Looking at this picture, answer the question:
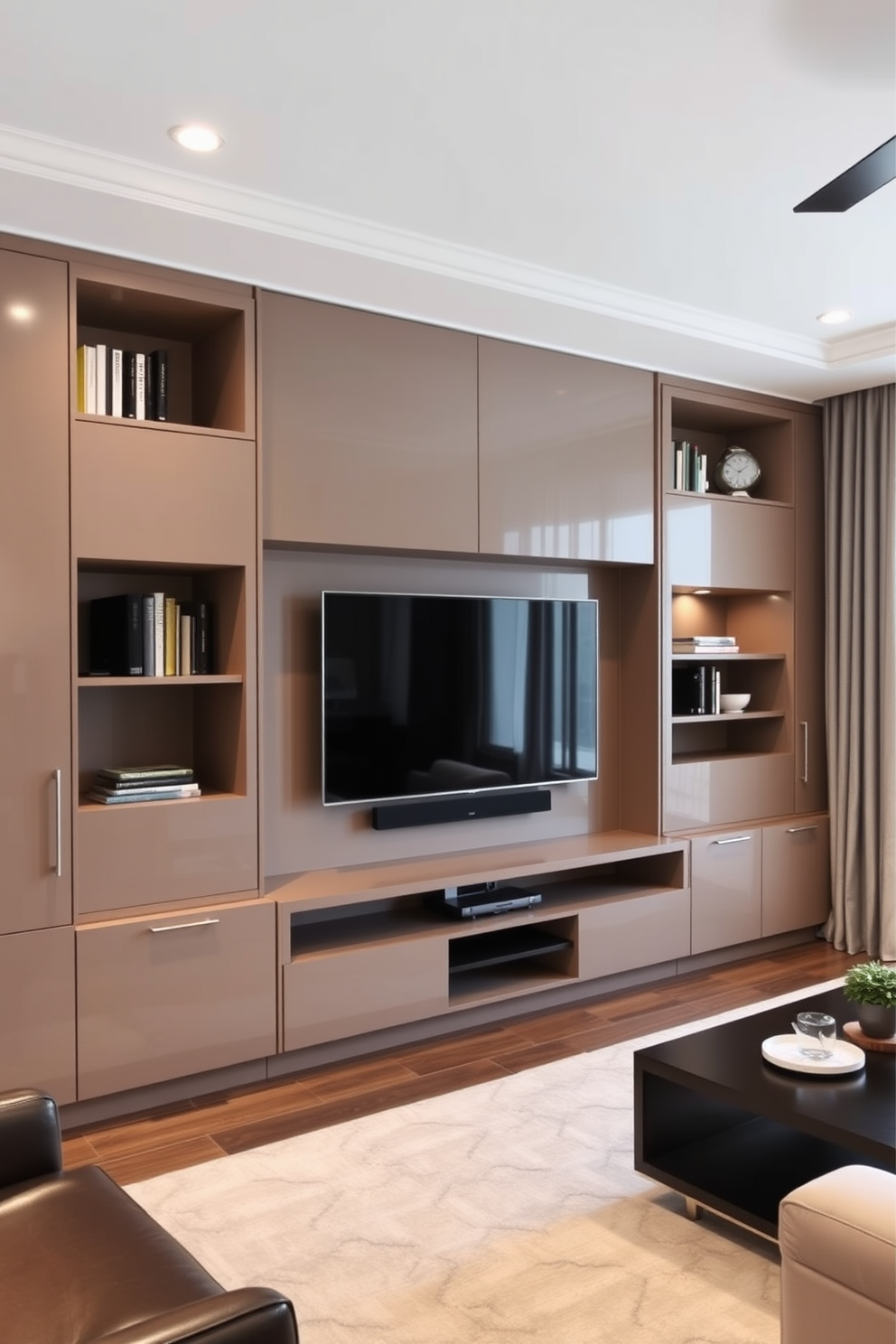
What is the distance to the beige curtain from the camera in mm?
4711

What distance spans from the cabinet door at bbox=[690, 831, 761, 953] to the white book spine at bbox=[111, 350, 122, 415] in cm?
281

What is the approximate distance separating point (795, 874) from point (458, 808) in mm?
1777

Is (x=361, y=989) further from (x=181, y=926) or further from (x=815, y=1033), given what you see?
(x=815, y=1033)

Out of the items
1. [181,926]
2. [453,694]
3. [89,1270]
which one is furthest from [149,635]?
[89,1270]

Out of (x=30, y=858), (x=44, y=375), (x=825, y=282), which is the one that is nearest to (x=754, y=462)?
(x=825, y=282)

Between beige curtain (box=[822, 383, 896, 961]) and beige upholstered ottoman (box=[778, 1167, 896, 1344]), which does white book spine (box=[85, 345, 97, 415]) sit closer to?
beige upholstered ottoman (box=[778, 1167, 896, 1344])

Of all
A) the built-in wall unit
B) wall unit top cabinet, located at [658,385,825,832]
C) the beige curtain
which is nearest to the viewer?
the built-in wall unit

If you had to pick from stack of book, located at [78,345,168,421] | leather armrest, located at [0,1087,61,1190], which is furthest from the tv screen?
leather armrest, located at [0,1087,61,1190]

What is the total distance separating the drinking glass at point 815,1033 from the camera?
2.49 m

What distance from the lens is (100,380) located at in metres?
3.14

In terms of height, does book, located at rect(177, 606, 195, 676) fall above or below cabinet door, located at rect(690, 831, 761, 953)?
above

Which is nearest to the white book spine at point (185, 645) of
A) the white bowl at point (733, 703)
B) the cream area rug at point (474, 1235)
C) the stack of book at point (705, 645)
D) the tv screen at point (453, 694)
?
the tv screen at point (453, 694)

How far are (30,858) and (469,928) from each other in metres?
1.53

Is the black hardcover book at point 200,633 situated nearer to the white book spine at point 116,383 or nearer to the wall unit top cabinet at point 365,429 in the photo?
the wall unit top cabinet at point 365,429
